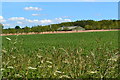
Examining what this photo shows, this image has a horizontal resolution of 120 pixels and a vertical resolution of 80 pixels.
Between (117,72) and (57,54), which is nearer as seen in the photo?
(117,72)

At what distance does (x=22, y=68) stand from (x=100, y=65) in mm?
1441

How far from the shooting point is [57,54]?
17.9 feet

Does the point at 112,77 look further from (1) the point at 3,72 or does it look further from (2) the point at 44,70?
(1) the point at 3,72

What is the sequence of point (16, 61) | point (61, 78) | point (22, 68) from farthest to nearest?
1. point (16, 61)
2. point (22, 68)
3. point (61, 78)

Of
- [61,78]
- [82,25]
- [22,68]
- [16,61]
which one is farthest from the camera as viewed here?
[82,25]

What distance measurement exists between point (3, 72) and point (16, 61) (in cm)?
47

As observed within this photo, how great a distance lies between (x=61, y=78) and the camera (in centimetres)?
425

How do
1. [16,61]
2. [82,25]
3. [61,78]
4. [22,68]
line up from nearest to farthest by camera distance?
[61,78]
[22,68]
[16,61]
[82,25]

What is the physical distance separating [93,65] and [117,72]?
461mm

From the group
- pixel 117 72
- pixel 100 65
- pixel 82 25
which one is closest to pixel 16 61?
pixel 100 65

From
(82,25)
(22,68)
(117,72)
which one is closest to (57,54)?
(22,68)

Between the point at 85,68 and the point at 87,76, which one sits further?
the point at 85,68

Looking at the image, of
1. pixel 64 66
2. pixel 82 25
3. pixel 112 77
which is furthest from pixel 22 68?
pixel 82 25

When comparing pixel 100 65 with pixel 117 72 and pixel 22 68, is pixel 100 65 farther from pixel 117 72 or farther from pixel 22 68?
pixel 22 68
